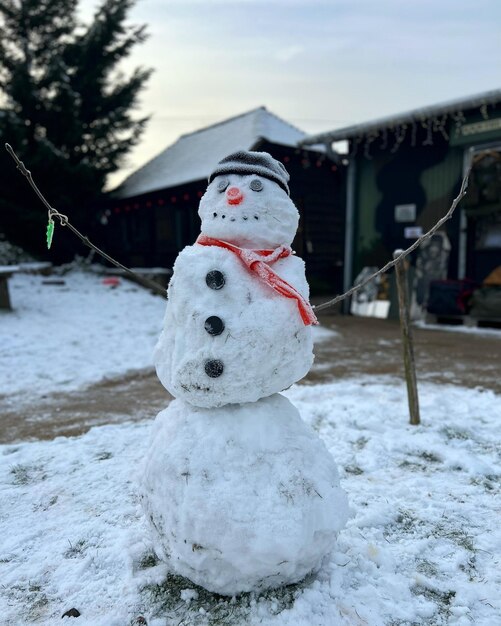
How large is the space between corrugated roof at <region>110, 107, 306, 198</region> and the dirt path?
23.2 feet

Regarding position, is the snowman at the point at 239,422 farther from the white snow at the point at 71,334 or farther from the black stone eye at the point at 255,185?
the white snow at the point at 71,334

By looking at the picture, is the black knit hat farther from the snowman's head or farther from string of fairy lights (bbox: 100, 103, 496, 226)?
string of fairy lights (bbox: 100, 103, 496, 226)

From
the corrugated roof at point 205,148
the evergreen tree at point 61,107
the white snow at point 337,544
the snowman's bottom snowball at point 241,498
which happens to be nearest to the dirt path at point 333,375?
Result: the white snow at point 337,544

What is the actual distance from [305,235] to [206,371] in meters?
12.8

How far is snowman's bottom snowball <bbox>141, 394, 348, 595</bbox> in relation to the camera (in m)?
1.91

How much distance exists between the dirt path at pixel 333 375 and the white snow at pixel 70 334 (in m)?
0.50

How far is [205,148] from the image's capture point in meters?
15.9

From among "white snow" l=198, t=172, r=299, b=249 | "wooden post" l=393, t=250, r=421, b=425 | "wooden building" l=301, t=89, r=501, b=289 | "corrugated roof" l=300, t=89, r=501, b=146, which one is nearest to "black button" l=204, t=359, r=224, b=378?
"white snow" l=198, t=172, r=299, b=249

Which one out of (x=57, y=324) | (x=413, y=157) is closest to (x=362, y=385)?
(x=57, y=324)

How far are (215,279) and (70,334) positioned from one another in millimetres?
6766

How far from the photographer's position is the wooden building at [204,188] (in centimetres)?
1386

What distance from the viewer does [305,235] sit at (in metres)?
14.3

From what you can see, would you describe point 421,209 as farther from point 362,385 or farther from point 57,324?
point 57,324

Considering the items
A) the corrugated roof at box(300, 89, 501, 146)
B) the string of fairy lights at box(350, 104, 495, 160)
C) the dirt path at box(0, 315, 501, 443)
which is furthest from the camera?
the string of fairy lights at box(350, 104, 495, 160)
